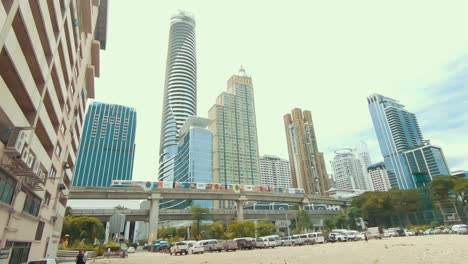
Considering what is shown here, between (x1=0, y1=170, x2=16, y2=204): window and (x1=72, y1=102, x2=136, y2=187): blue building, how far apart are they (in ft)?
602

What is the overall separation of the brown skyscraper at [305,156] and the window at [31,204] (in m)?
159

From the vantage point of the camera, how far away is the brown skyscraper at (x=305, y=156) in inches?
6624

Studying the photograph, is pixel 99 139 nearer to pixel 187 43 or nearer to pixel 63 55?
pixel 187 43

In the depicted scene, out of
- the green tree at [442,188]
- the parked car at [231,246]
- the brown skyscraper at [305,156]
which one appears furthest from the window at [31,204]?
the brown skyscraper at [305,156]

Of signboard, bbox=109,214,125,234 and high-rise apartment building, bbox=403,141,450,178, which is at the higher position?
high-rise apartment building, bbox=403,141,450,178

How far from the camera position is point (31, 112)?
56.6 feet

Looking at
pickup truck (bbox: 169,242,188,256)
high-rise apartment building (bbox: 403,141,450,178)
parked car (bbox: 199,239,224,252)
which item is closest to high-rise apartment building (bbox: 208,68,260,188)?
parked car (bbox: 199,239,224,252)

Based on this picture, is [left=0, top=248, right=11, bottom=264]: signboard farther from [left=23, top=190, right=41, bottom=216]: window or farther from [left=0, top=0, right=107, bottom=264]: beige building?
[left=23, top=190, right=41, bottom=216]: window

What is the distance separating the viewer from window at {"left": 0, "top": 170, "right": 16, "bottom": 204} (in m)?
13.2

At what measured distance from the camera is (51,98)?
20.6m

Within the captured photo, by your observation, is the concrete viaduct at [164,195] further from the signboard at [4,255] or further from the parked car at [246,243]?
the signboard at [4,255]

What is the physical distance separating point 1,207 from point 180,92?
160863 mm

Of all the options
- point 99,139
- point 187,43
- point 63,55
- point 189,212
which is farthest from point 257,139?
point 63,55

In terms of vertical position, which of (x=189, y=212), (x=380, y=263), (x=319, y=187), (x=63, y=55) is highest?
(x=319, y=187)
